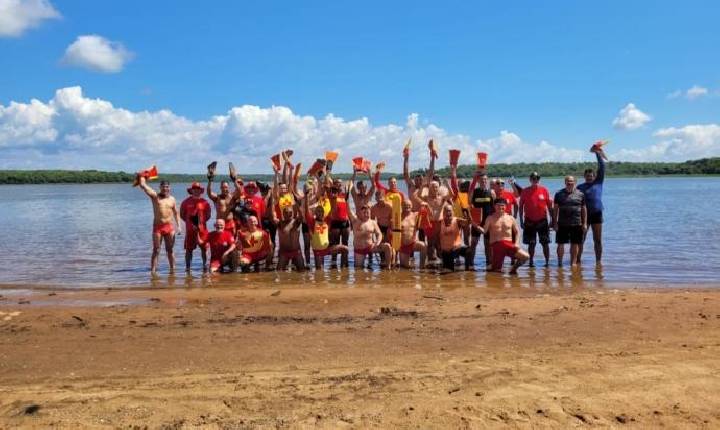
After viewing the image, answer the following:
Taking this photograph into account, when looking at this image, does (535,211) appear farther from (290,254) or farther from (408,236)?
(290,254)

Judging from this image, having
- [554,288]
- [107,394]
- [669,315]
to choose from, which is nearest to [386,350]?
[107,394]

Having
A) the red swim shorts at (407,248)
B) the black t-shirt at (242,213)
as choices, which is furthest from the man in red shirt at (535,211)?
the black t-shirt at (242,213)

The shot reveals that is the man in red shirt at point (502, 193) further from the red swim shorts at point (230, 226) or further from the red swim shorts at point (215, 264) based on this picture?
the red swim shorts at point (215, 264)

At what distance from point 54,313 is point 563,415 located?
6125 millimetres

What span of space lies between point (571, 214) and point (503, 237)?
55.1 inches

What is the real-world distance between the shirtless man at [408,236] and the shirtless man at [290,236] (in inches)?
73.9

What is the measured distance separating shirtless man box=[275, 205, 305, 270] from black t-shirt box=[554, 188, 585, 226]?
477 cm

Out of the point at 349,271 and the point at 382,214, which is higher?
the point at 382,214

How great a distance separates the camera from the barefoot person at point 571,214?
10.6 m

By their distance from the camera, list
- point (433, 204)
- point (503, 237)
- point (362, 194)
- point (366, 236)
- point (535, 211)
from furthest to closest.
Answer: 1. point (433, 204)
2. point (362, 194)
3. point (535, 211)
4. point (366, 236)
5. point (503, 237)

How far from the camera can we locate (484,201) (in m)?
11.1

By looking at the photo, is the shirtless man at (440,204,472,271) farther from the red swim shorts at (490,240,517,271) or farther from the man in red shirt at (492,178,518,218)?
the man in red shirt at (492,178,518,218)

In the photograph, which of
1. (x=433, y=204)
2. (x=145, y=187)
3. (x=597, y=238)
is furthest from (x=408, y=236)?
(x=145, y=187)

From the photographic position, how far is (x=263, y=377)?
469cm
